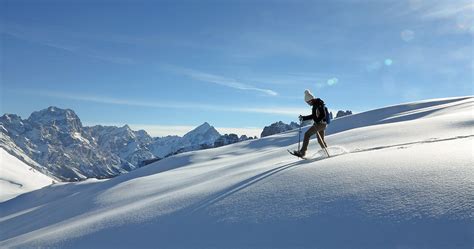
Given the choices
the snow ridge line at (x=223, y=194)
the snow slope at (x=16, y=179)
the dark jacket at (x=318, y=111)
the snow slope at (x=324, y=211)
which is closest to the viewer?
the snow slope at (x=324, y=211)

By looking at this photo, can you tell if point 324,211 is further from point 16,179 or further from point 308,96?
point 16,179

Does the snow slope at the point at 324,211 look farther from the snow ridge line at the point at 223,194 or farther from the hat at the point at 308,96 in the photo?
the hat at the point at 308,96

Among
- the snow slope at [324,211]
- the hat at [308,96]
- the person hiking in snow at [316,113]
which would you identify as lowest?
the snow slope at [324,211]

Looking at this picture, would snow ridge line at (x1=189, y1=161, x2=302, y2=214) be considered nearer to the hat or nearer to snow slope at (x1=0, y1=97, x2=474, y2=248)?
snow slope at (x1=0, y1=97, x2=474, y2=248)

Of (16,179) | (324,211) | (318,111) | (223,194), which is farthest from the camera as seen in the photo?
(16,179)

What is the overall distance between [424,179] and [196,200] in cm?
516

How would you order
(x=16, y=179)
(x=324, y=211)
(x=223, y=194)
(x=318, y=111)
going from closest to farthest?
(x=324, y=211) → (x=223, y=194) → (x=318, y=111) → (x=16, y=179)

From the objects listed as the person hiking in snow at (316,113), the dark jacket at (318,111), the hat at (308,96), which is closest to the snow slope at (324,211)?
the person hiking in snow at (316,113)

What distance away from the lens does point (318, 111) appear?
11.9 m

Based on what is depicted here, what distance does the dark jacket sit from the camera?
1184 centimetres

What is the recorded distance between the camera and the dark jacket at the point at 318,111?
38.9 feet

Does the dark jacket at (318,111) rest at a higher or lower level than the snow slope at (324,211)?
higher

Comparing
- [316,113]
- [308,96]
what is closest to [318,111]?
[316,113]

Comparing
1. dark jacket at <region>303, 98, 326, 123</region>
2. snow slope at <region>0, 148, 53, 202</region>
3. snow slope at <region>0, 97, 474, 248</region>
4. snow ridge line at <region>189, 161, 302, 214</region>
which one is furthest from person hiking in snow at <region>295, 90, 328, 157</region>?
snow slope at <region>0, 148, 53, 202</region>
